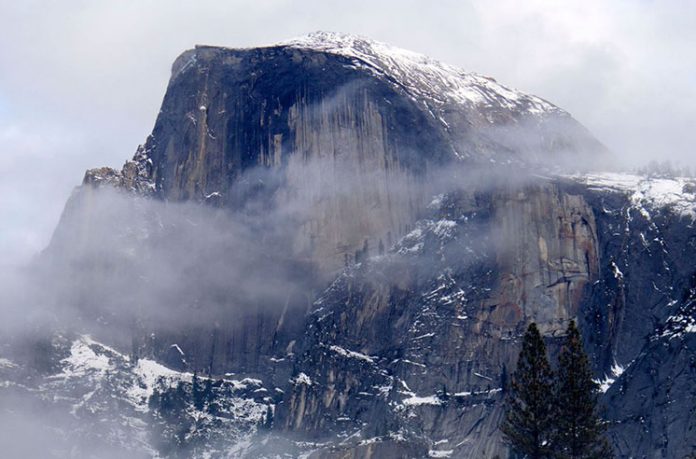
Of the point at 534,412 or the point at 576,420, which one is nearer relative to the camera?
the point at 576,420

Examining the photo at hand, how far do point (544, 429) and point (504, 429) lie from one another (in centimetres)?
388

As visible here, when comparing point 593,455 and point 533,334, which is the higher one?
point 533,334

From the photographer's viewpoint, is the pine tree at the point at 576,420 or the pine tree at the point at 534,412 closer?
the pine tree at the point at 576,420

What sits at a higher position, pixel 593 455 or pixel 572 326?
pixel 572 326

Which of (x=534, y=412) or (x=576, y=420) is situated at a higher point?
(x=534, y=412)

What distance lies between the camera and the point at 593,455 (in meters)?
132

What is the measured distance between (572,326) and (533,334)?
3.50 metres

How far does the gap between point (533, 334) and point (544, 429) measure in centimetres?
777

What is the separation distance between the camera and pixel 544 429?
132 metres

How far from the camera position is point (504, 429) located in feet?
442

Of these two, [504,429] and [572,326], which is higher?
[572,326]

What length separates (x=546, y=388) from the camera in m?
132

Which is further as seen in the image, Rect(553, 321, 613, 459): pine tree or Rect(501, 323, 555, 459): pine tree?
Rect(501, 323, 555, 459): pine tree
